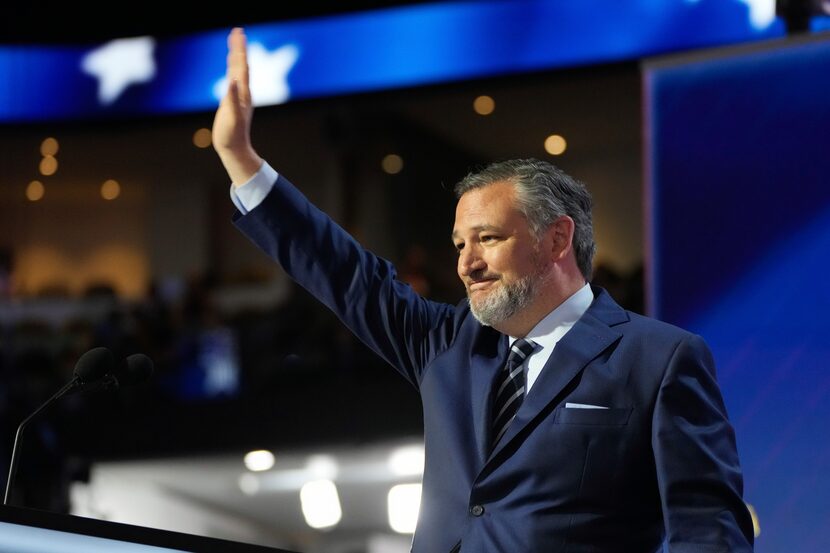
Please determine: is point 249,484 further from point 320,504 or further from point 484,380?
point 484,380

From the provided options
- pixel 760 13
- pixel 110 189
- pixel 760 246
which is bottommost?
pixel 760 246

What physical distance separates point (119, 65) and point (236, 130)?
16.3 ft

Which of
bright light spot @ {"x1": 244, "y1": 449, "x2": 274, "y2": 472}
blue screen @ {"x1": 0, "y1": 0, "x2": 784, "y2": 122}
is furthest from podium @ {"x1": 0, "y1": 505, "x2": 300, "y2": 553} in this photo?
bright light spot @ {"x1": 244, "y1": 449, "x2": 274, "y2": 472}

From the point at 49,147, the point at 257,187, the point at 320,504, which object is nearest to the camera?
the point at 257,187

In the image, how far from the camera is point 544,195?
1.79 metres

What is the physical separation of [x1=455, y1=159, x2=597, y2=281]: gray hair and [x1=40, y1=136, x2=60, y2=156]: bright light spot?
26.5 ft

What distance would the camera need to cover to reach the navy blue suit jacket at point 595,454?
61.0 inches

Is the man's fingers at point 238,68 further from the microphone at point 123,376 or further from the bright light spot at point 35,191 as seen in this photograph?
the bright light spot at point 35,191

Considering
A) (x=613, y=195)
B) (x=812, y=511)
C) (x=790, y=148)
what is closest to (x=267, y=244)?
(x=790, y=148)

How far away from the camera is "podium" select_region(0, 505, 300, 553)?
1537mm

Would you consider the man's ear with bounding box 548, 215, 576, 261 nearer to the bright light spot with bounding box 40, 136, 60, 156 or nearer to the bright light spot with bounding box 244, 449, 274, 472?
the bright light spot with bounding box 244, 449, 274, 472

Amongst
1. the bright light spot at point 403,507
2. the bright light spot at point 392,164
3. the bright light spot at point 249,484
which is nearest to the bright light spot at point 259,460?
the bright light spot at point 249,484

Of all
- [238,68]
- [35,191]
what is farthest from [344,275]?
[35,191]

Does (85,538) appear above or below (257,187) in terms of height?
below
